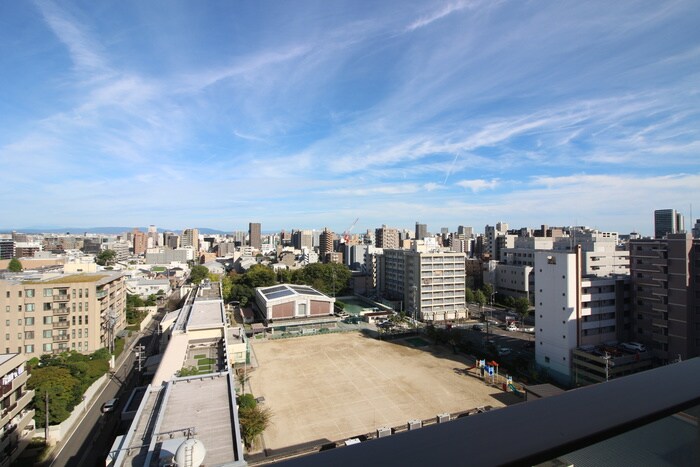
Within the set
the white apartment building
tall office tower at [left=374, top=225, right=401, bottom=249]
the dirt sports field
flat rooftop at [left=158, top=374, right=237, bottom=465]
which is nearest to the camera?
flat rooftop at [left=158, top=374, right=237, bottom=465]

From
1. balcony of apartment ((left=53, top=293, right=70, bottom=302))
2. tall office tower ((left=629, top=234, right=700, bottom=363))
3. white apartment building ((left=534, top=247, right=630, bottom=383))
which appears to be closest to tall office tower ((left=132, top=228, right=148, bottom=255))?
balcony of apartment ((left=53, top=293, right=70, bottom=302))

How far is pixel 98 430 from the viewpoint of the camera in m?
8.23

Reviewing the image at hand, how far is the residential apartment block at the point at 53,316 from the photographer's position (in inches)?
445

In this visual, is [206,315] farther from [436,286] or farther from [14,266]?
[14,266]

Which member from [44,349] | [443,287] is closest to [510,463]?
[44,349]

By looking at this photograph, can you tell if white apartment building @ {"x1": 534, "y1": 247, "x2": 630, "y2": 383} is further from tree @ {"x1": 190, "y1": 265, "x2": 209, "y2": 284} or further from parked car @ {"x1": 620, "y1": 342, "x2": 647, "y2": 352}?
tree @ {"x1": 190, "y1": 265, "x2": 209, "y2": 284}

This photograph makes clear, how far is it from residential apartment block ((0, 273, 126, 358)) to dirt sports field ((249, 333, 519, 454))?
5162 mm

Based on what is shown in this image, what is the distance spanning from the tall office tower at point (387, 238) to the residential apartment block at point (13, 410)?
3390 centimetres

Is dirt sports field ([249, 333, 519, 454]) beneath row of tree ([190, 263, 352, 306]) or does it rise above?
beneath

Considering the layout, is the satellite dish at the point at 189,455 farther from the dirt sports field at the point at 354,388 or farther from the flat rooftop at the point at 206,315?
the flat rooftop at the point at 206,315

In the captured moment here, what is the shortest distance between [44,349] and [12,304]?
1582mm

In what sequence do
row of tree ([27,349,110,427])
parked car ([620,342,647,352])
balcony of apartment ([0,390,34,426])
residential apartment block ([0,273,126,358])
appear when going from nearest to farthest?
1. balcony of apartment ([0,390,34,426])
2. row of tree ([27,349,110,427])
3. parked car ([620,342,647,352])
4. residential apartment block ([0,273,126,358])

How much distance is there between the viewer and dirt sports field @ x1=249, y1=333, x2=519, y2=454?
316 inches

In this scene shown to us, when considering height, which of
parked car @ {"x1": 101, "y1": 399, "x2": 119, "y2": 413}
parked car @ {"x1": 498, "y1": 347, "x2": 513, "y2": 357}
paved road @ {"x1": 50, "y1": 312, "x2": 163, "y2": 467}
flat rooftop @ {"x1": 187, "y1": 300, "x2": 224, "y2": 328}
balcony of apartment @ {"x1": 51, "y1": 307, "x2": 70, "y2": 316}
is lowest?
paved road @ {"x1": 50, "y1": 312, "x2": 163, "y2": 467}
